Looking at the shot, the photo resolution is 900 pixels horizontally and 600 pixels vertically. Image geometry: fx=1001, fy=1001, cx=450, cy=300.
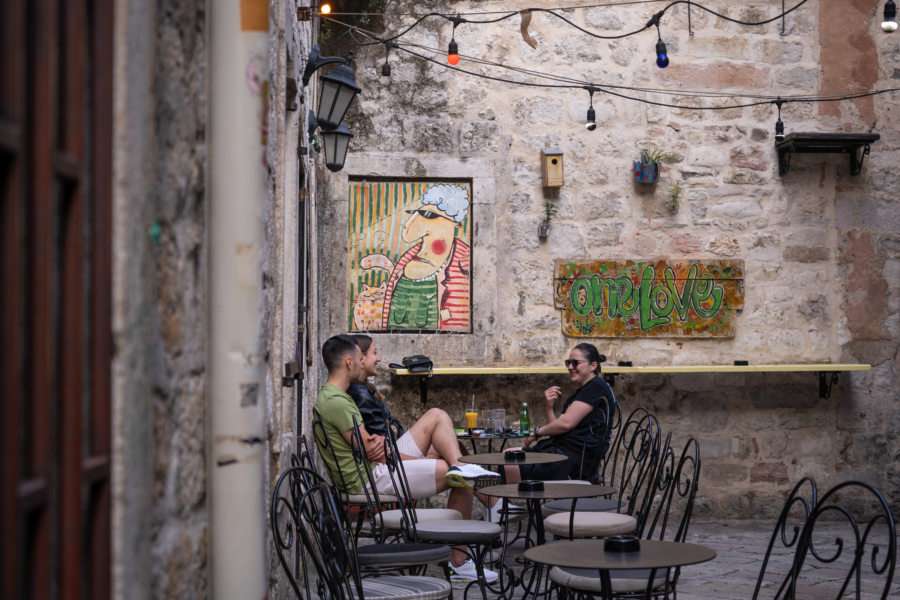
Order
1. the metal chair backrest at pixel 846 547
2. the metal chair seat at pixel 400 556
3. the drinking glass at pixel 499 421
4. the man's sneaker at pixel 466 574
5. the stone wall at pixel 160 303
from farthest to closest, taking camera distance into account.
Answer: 1. the drinking glass at pixel 499 421
2. the man's sneaker at pixel 466 574
3. the metal chair backrest at pixel 846 547
4. the metal chair seat at pixel 400 556
5. the stone wall at pixel 160 303

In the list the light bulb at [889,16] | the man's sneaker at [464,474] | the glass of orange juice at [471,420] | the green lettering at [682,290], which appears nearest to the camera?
the man's sneaker at [464,474]

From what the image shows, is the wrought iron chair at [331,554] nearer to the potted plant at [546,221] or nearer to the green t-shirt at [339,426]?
the green t-shirt at [339,426]

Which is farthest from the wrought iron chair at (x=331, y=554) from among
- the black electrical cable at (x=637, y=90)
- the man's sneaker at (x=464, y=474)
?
the black electrical cable at (x=637, y=90)

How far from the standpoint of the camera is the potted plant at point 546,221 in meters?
7.20

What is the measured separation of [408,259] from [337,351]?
7.05ft

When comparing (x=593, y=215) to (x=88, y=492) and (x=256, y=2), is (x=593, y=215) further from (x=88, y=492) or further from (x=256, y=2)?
(x=88, y=492)

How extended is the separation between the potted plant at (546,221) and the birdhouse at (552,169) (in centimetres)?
16

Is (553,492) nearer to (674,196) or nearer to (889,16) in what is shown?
(674,196)

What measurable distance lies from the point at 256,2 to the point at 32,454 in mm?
1140

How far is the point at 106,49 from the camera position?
1.34 meters

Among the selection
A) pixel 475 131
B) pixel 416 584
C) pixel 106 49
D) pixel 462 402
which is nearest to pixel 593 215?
pixel 475 131

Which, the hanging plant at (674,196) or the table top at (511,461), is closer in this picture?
the table top at (511,461)

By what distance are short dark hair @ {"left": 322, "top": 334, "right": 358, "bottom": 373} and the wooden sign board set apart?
242 centimetres

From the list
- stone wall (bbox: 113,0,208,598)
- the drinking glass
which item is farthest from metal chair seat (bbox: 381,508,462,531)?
stone wall (bbox: 113,0,208,598)
